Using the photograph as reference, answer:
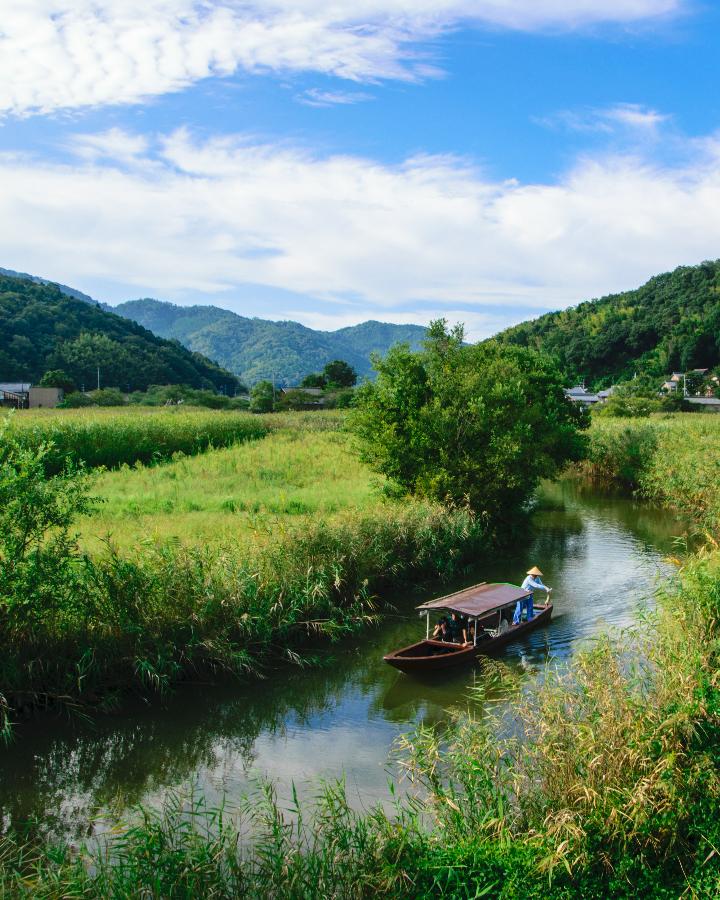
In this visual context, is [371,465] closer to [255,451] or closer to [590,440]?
[255,451]

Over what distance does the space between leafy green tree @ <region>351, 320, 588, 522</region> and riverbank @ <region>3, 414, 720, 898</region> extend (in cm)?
1528

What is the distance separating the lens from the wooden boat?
13.7 m

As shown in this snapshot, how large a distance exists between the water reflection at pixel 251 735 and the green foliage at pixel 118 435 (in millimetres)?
→ 18478

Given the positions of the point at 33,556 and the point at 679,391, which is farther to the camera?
the point at 679,391

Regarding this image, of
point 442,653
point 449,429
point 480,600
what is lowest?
point 442,653

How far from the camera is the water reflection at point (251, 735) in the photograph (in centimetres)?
984

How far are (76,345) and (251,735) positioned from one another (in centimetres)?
7518

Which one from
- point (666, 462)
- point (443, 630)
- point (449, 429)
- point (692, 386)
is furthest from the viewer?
point (692, 386)

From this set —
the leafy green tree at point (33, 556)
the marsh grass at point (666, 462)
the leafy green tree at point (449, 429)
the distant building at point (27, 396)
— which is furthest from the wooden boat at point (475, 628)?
the distant building at point (27, 396)

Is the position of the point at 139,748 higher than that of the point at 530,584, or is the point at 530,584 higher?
the point at 530,584

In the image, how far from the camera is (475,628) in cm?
1451

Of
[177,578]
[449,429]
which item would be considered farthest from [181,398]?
[177,578]

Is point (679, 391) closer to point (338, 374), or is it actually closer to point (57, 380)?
point (338, 374)

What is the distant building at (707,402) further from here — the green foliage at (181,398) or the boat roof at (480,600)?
the boat roof at (480,600)
